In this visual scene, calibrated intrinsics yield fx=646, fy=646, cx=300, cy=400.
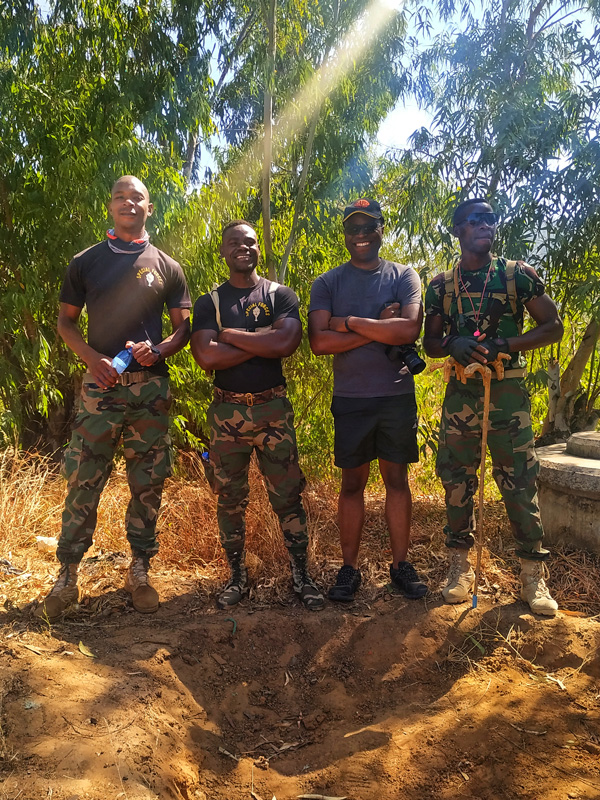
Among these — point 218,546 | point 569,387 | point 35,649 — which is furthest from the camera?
point 569,387

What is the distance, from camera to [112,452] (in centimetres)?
336

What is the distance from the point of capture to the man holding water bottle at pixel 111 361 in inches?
128

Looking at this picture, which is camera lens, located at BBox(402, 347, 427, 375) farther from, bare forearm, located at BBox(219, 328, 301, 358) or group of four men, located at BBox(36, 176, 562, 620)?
bare forearm, located at BBox(219, 328, 301, 358)

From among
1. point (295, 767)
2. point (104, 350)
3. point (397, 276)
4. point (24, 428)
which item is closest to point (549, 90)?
point (397, 276)

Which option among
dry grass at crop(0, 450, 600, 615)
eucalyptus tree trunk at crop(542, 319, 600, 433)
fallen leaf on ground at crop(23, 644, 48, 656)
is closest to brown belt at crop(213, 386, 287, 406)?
dry grass at crop(0, 450, 600, 615)

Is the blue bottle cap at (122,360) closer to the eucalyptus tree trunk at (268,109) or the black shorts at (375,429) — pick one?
the black shorts at (375,429)

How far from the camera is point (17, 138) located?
197 inches

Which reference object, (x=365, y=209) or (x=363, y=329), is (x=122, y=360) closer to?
(x=363, y=329)

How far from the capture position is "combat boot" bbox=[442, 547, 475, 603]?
11.5ft

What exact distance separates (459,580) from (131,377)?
2.07 meters

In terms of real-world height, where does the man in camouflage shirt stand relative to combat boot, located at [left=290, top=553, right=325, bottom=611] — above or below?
above

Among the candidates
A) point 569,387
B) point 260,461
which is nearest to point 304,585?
point 260,461

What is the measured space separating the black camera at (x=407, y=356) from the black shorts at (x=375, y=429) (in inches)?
7.3

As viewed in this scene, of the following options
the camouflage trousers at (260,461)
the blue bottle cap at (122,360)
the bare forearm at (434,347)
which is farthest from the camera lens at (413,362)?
the blue bottle cap at (122,360)
